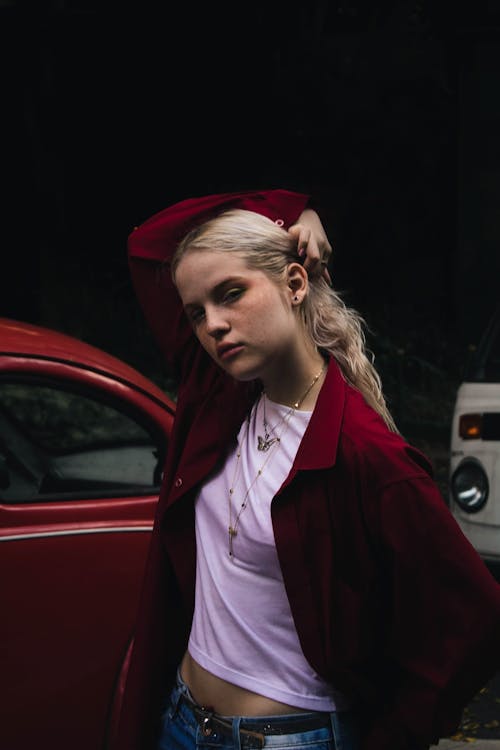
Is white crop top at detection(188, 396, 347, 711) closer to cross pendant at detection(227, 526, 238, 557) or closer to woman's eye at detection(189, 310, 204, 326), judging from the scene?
cross pendant at detection(227, 526, 238, 557)

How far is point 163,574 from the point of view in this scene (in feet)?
7.02

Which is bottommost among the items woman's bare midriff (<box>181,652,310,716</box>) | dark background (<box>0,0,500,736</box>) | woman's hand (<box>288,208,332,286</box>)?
dark background (<box>0,0,500,736</box>)

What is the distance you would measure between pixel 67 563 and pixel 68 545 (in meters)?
0.06

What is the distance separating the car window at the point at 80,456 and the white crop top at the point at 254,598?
5.33 ft

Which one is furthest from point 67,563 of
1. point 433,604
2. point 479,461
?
point 479,461

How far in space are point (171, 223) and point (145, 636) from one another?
2.58 feet

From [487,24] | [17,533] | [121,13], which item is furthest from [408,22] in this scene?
[17,533]

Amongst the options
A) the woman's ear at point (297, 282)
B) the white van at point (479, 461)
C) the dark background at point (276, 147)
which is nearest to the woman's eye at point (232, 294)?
the woman's ear at point (297, 282)

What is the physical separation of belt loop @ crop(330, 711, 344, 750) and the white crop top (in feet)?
0.04

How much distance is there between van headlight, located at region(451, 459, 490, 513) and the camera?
17.6 feet

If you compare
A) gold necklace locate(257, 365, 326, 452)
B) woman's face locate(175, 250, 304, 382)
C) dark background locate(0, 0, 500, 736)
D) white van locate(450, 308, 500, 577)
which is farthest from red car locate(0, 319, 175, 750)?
dark background locate(0, 0, 500, 736)

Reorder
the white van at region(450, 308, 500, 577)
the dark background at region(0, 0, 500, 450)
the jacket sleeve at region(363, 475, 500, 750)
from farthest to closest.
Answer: the dark background at region(0, 0, 500, 450) → the white van at region(450, 308, 500, 577) → the jacket sleeve at region(363, 475, 500, 750)

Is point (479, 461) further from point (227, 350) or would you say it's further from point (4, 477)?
point (227, 350)

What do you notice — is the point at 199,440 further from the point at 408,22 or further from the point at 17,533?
the point at 408,22
